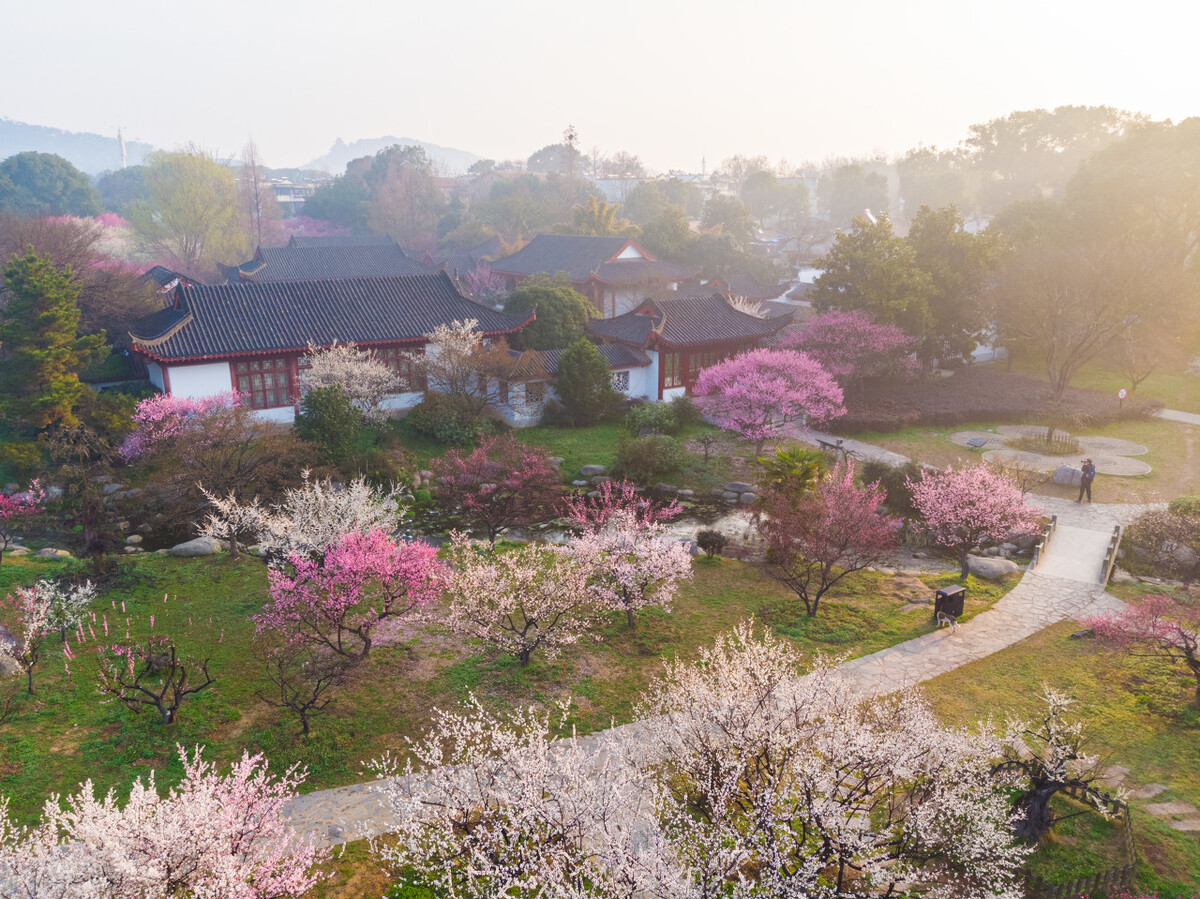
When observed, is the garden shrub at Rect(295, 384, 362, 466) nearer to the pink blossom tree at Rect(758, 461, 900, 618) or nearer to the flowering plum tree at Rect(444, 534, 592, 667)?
the flowering plum tree at Rect(444, 534, 592, 667)

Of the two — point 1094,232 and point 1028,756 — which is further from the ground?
point 1094,232

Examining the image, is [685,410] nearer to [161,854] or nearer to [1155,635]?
[1155,635]

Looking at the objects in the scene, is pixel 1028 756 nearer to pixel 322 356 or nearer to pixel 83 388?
pixel 322 356

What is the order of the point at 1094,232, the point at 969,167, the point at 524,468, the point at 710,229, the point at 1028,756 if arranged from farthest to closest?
the point at 969,167 < the point at 710,229 < the point at 1094,232 < the point at 524,468 < the point at 1028,756

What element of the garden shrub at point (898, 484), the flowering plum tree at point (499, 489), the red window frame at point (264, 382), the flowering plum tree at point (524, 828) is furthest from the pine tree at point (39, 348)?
the garden shrub at point (898, 484)

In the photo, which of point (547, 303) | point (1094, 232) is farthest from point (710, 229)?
point (547, 303)

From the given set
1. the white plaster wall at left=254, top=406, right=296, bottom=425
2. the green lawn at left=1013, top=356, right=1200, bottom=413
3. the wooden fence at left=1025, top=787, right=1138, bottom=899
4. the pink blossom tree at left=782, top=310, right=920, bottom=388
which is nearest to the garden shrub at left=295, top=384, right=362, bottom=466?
the white plaster wall at left=254, top=406, right=296, bottom=425
